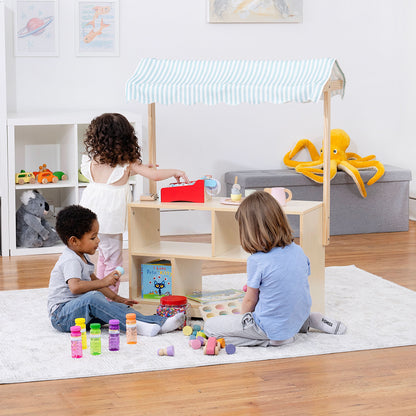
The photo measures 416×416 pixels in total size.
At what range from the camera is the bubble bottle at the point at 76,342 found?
2984 millimetres

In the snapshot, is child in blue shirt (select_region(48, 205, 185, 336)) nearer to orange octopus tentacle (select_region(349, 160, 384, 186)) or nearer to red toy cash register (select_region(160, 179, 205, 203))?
red toy cash register (select_region(160, 179, 205, 203))

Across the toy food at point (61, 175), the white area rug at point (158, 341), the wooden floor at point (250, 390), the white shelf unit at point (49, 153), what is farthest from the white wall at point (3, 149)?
the wooden floor at point (250, 390)

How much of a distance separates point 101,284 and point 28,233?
203 cm

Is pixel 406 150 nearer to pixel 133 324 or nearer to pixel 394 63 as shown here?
pixel 394 63

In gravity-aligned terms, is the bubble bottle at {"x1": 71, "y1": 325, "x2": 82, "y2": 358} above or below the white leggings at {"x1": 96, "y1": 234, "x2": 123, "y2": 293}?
below

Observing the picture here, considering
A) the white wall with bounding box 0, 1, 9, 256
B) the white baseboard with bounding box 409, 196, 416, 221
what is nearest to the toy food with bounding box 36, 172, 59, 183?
the white wall with bounding box 0, 1, 9, 256

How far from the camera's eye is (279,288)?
3.08 meters

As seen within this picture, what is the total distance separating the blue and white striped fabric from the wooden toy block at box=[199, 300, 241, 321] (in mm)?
965

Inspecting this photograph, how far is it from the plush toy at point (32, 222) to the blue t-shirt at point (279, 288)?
2.48m

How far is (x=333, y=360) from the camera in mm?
3012

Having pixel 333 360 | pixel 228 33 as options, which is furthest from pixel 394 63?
pixel 333 360

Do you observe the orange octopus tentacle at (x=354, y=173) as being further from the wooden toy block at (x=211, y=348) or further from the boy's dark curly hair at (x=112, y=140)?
the wooden toy block at (x=211, y=348)

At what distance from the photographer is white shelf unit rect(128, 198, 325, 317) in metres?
3.57

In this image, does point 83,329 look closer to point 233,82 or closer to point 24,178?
point 233,82
